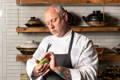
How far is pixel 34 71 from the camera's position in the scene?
5.35 ft

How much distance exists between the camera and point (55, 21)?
1616mm

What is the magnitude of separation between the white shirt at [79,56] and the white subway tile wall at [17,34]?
1362 mm

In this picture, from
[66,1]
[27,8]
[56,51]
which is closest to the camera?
[56,51]

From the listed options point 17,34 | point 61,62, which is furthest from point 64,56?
point 17,34

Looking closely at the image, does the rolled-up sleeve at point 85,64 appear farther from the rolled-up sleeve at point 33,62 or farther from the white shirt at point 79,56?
the rolled-up sleeve at point 33,62

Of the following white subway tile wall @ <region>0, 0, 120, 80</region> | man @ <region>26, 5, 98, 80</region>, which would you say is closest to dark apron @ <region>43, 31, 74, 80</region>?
man @ <region>26, 5, 98, 80</region>

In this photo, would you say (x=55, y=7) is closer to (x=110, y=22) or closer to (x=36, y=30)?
(x=36, y=30)

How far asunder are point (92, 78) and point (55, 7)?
45 centimetres

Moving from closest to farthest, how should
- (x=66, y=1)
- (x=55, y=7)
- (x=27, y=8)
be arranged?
1. (x=55, y=7)
2. (x=66, y=1)
3. (x=27, y=8)

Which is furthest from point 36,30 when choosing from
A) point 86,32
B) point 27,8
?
point 86,32

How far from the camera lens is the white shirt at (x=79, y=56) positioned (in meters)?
1.60

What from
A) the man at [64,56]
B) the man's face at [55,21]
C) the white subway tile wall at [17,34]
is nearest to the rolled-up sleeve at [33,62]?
the man at [64,56]

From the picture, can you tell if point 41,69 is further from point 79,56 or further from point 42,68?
point 79,56

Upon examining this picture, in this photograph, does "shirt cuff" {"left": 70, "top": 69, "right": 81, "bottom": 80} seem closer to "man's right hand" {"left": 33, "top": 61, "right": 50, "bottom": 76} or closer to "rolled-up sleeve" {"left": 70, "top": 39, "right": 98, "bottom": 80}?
"rolled-up sleeve" {"left": 70, "top": 39, "right": 98, "bottom": 80}
